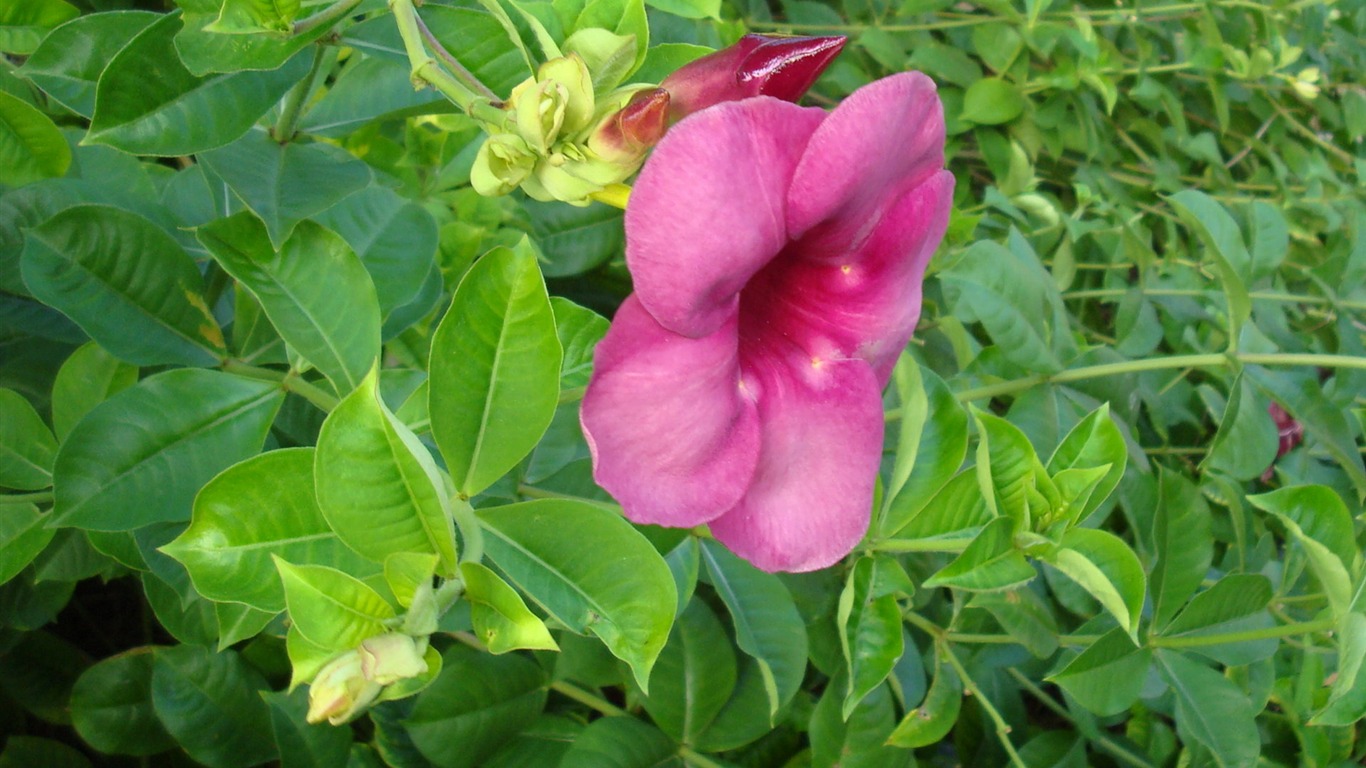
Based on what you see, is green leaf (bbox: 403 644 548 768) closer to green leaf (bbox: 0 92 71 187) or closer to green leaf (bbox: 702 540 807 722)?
green leaf (bbox: 702 540 807 722)

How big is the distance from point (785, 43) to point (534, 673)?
87 cm

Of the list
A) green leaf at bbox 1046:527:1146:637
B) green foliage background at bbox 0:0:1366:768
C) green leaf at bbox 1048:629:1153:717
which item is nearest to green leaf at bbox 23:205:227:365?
green foliage background at bbox 0:0:1366:768

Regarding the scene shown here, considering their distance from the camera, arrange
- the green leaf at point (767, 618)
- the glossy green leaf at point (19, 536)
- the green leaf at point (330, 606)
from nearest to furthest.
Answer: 1. the green leaf at point (330, 606)
2. the glossy green leaf at point (19, 536)
3. the green leaf at point (767, 618)

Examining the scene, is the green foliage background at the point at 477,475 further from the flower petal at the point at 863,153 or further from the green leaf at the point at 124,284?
the flower petal at the point at 863,153

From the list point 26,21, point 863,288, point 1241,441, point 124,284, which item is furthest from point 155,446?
point 1241,441

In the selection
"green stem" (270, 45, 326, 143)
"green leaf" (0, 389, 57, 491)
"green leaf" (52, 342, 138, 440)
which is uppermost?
"green stem" (270, 45, 326, 143)

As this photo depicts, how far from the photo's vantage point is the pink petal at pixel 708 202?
0.59 metres

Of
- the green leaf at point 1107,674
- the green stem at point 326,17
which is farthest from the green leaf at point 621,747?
the green stem at point 326,17

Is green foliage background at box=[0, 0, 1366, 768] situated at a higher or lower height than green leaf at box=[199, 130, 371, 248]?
lower

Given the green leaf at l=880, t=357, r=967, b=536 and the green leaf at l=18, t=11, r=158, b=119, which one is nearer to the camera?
the green leaf at l=18, t=11, r=158, b=119

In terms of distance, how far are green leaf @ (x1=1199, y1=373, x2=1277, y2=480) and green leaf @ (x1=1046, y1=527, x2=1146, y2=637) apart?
1.58 feet

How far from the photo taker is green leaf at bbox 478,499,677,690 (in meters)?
0.68

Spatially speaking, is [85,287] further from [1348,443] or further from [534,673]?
[1348,443]

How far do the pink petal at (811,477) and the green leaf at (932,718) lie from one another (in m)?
0.52
